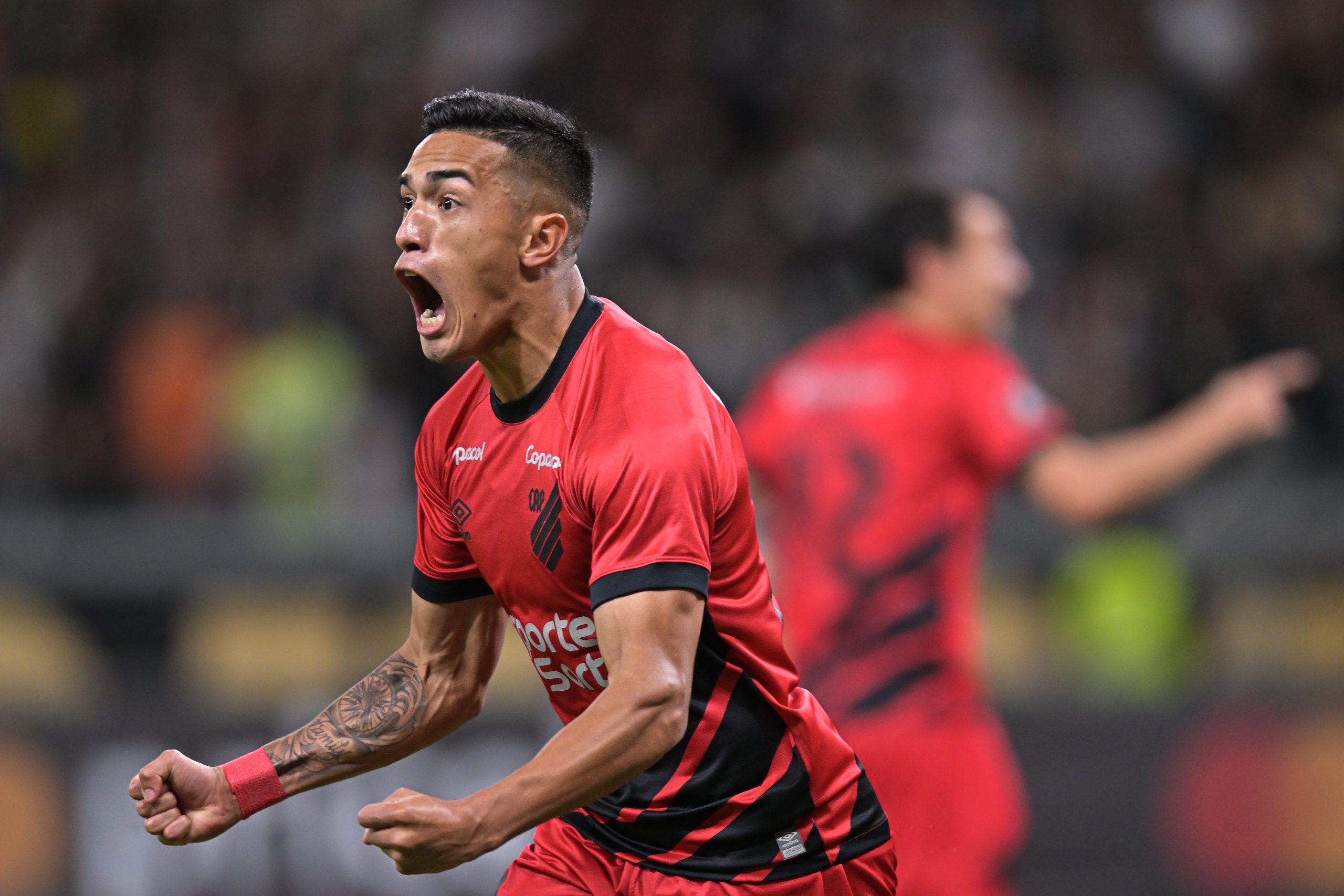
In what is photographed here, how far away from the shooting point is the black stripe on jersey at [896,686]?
5.10 metres

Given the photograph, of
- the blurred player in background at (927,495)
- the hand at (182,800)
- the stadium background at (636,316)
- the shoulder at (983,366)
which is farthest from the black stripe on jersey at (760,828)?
the stadium background at (636,316)

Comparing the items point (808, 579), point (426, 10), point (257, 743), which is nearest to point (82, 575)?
point (257, 743)

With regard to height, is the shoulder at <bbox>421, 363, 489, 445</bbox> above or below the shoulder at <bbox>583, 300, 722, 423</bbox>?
above

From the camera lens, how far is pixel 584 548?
10.2ft

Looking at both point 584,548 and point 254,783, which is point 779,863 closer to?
point 584,548

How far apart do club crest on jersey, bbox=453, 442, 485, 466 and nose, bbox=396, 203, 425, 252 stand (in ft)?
1.33

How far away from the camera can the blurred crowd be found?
9391 mm

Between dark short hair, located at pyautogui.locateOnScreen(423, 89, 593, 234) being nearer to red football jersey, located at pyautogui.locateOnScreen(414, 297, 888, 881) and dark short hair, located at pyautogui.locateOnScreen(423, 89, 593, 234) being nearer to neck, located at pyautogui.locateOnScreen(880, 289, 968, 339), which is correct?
red football jersey, located at pyautogui.locateOnScreen(414, 297, 888, 881)

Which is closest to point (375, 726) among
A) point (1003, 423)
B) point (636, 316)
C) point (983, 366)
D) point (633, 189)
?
point (1003, 423)

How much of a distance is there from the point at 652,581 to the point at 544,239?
2.41 ft

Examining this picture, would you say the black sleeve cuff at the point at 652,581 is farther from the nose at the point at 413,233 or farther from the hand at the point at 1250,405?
the hand at the point at 1250,405

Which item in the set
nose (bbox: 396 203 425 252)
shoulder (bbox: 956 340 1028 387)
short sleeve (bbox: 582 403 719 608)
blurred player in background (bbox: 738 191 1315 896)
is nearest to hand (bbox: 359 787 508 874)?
short sleeve (bbox: 582 403 719 608)

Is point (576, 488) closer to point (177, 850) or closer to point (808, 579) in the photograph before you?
point (808, 579)

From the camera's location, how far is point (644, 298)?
32.6 ft
